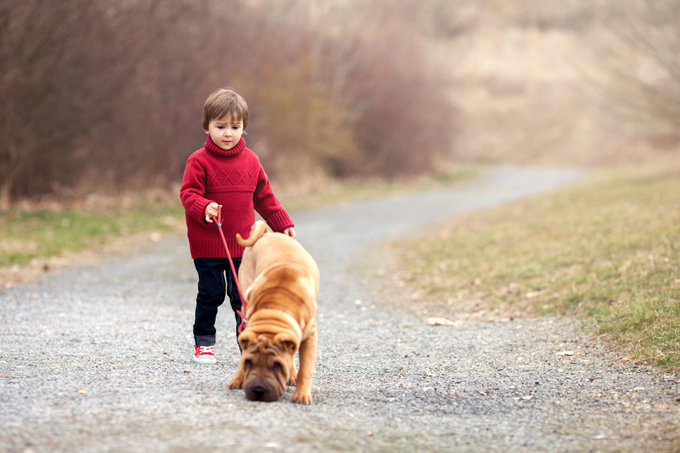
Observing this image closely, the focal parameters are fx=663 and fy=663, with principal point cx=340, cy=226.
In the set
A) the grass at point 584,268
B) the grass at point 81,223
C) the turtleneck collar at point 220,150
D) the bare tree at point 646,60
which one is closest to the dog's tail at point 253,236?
the turtleneck collar at point 220,150

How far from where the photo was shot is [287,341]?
372cm

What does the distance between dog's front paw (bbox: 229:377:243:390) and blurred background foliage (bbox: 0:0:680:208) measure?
1082 centimetres

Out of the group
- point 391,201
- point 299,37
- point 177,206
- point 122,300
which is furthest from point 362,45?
point 122,300

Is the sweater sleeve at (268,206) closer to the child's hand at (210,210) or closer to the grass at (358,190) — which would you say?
the child's hand at (210,210)

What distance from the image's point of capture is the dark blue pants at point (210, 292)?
16.0ft

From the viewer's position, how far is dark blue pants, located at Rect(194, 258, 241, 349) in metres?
4.88

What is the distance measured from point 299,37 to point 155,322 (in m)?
21.8

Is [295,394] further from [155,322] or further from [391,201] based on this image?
[391,201]

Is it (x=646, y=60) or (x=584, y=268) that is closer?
(x=584, y=268)

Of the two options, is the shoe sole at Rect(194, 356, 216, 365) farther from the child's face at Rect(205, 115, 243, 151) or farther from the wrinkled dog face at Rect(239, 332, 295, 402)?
the child's face at Rect(205, 115, 243, 151)

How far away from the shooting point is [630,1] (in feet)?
71.9

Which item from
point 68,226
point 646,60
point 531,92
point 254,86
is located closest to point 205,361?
point 68,226

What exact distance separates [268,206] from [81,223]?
30.7 ft

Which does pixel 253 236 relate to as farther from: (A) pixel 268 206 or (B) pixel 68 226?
(B) pixel 68 226
